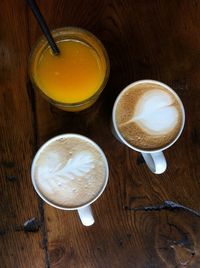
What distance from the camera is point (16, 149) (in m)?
1.06

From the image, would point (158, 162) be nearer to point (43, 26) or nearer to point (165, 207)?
point (165, 207)

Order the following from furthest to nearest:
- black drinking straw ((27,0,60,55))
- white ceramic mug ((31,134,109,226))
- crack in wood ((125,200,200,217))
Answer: crack in wood ((125,200,200,217)) < white ceramic mug ((31,134,109,226)) < black drinking straw ((27,0,60,55))

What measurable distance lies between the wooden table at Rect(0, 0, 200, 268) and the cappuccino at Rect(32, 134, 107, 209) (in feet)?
0.25

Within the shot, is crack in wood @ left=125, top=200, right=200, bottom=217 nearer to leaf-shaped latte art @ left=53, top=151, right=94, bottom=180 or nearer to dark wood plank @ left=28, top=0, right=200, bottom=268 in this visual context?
dark wood plank @ left=28, top=0, right=200, bottom=268

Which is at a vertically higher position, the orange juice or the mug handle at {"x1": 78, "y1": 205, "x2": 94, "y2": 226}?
the orange juice

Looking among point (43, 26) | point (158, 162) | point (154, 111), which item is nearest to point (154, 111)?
point (154, 111)

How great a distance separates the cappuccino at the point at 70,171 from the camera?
99 cm

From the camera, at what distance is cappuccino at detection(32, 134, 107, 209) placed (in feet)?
3.24

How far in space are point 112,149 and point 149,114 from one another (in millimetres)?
144

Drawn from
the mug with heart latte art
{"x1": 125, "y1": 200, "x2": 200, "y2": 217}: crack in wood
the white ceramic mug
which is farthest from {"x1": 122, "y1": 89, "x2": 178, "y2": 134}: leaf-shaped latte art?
{"x1": 125, "y1": 200, "x2": 200, "y2": 217}: crack in wood

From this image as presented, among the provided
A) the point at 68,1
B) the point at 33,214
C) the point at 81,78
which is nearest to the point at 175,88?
the point at 81,78

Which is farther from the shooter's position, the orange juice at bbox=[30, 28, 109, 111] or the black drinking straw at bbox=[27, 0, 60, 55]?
the orange juice at bbox=[30, 28, 109, 111]

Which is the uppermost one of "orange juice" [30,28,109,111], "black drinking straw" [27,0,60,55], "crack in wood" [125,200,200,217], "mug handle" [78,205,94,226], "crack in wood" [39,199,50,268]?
"black drinking straw" [27,0,60,55]

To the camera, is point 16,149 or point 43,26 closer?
point 43,26
